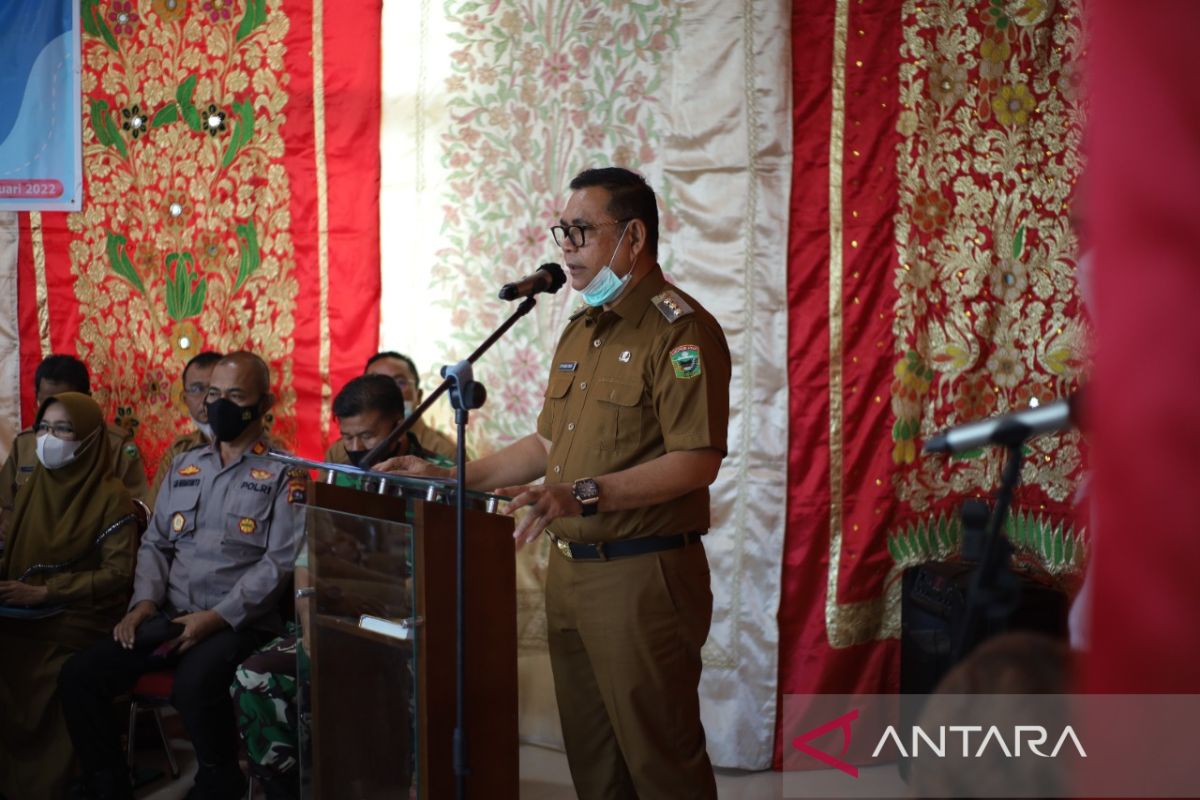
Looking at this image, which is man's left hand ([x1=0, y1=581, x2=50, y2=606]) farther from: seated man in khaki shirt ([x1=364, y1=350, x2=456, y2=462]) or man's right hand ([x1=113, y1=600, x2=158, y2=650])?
seated man in khaki shirt ([x1=364, y1=350, x2=456, y2=462])

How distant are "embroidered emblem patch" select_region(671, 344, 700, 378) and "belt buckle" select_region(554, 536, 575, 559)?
18.4 inches

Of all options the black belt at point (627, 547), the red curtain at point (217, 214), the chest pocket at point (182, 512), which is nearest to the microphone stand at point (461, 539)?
the black belt at point (627, 547)

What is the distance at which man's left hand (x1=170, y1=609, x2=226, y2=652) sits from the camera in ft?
11.0

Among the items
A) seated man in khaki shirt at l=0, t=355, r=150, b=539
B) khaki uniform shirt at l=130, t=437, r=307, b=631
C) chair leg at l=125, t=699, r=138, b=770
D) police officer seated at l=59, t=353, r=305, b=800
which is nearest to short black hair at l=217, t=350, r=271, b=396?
police officer seated at l=59, t=353, r=305, b=800

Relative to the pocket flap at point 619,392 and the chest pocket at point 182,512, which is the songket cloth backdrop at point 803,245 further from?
the pocket flap at point 619,392

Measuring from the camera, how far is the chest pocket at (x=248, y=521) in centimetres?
352

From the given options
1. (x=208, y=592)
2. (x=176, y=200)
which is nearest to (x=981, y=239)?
(x=208, y=592)

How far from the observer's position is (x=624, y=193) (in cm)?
251

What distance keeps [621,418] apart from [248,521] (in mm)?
1663

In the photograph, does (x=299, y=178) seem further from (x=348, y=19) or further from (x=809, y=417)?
(x=809, y=417)

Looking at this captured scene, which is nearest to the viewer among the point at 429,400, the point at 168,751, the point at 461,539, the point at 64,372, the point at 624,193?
the point at 461,539

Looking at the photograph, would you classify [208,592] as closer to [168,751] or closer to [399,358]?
[168,751]

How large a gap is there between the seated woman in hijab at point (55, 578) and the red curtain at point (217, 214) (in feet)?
2.83

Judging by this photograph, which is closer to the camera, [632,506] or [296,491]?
[632,506]
